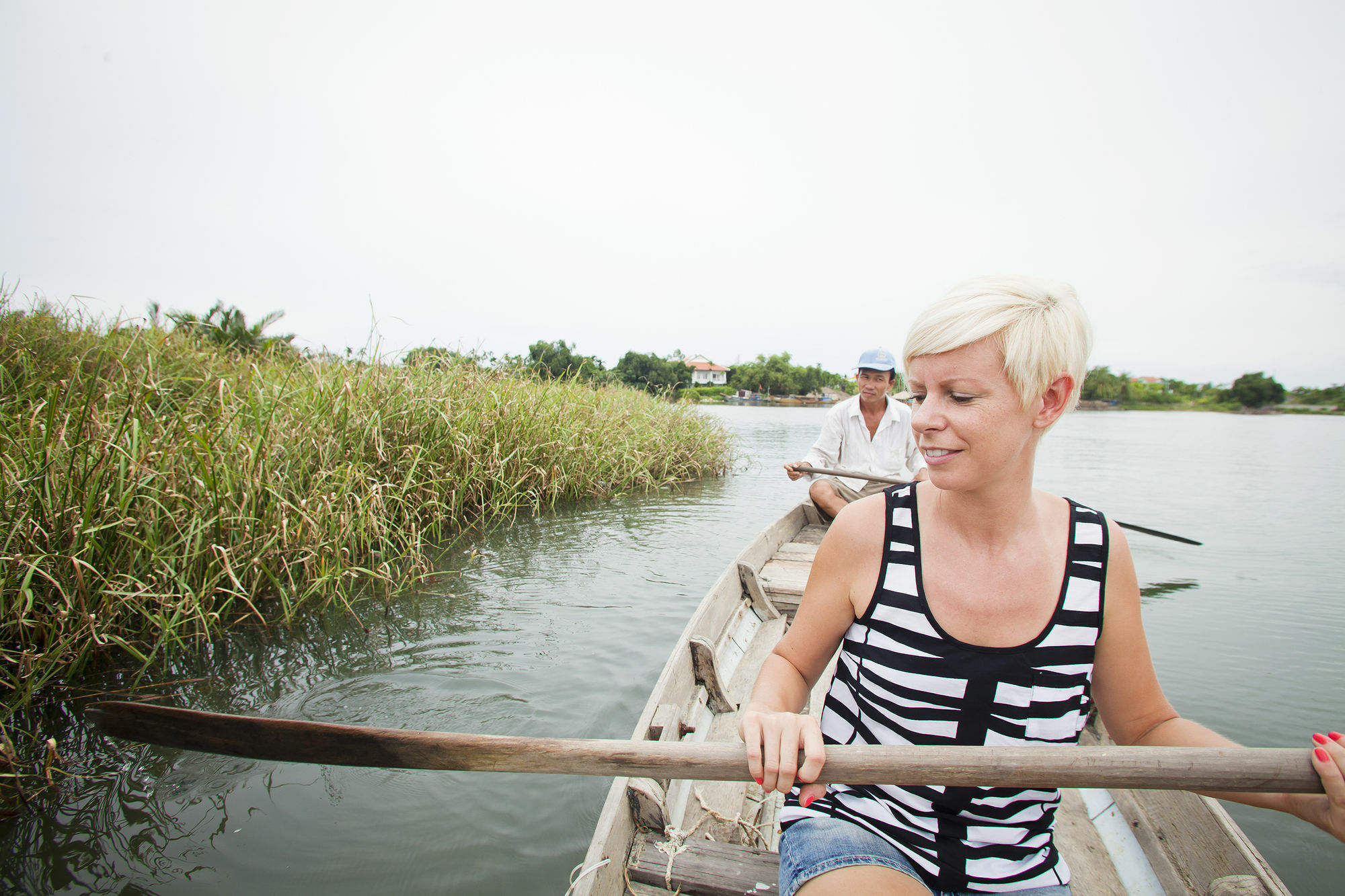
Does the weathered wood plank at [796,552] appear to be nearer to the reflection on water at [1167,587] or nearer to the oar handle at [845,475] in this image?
the oar handle at [845,475]

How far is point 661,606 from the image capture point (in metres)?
5.27

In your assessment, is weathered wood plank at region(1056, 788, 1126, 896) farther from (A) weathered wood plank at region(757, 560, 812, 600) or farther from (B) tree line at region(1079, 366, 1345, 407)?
(B) tree line at region(1079, 366, 1345, 407)

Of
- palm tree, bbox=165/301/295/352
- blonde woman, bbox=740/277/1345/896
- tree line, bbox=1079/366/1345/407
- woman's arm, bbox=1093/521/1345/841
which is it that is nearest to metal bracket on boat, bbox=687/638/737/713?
blonde woman, bbox=740/277/1345/896

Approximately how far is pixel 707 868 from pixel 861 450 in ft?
15.8

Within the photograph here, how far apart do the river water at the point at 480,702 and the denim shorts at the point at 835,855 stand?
59.9 inches

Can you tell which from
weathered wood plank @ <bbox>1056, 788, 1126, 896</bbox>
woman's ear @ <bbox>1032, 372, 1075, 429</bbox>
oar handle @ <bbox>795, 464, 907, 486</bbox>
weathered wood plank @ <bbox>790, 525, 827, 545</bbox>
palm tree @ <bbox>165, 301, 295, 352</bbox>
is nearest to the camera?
woman's ear @ <bbox>1032, 372, 1075, 429</bbox>

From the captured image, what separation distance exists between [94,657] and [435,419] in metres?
3.23

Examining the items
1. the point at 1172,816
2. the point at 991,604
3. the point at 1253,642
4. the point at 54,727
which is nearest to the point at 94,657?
the point at 54,727

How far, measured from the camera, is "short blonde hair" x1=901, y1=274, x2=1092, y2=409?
1047mm

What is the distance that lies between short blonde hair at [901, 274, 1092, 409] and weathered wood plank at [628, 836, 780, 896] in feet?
4.53

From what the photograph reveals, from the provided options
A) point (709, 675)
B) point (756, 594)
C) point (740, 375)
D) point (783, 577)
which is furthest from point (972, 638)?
point (740, 375)

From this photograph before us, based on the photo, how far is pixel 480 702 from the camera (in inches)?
142

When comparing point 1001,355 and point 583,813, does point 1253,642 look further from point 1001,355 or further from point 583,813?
point 1001,355

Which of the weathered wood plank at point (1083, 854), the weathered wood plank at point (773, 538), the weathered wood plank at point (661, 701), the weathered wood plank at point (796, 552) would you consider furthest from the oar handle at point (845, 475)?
the weathered wood plank at point (1083, 854)
